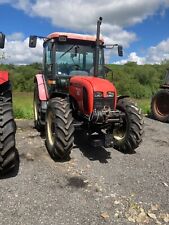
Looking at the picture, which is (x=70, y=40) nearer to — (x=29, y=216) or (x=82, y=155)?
(x=82, y=155)

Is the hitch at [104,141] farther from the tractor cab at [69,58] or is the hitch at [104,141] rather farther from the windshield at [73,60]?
the windshield at [73,60]

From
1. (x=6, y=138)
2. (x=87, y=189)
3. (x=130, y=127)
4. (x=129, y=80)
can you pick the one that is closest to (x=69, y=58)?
(x=130, y=127)

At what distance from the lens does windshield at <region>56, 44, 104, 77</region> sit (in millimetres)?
7238

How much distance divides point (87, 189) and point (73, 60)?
3.26 m

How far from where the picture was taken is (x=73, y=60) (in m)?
7.25

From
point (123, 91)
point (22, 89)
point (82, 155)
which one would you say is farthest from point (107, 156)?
point (22, 89)

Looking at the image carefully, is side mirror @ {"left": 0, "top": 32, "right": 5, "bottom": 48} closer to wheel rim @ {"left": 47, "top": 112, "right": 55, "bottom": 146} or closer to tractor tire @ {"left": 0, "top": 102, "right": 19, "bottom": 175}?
tractor tire @ {"left": 0, "top": 102, "right": 19, "bottom": 175}

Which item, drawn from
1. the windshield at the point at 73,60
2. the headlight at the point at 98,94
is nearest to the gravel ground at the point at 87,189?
the headlight at the point at 98,94

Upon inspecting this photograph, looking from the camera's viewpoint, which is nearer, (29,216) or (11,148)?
(29,216)

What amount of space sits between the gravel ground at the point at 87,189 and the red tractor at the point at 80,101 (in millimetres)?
366

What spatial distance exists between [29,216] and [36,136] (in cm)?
400

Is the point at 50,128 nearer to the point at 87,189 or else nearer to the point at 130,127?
the point at 130,127

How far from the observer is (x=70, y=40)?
23.8 feet

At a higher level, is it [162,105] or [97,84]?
[97,84]
